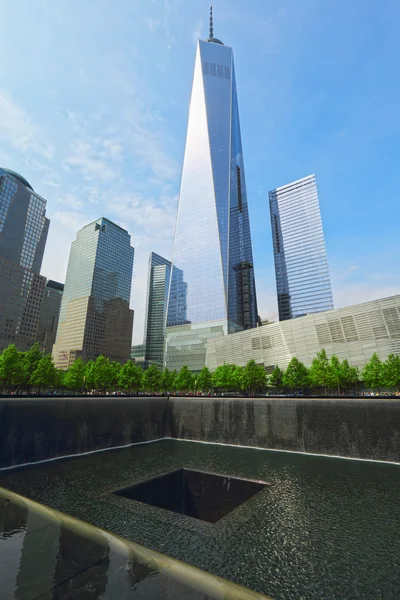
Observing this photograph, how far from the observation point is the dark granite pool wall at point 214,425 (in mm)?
22203

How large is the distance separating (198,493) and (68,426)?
1275 centimetres

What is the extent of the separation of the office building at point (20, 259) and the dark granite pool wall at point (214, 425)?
130212 mm

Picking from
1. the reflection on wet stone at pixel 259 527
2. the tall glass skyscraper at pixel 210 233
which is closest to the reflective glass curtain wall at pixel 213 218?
the tall glass skyscraper at pixel 210 233

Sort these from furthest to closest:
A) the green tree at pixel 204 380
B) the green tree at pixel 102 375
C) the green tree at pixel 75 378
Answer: the green tree at pixel 204 380 → the green tree at pixel 102 375 → the green tree at pixel 75 378

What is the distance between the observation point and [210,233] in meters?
122

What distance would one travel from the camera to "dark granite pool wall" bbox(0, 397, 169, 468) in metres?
21.3

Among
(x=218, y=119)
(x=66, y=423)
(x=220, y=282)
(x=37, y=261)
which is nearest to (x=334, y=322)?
(x=220, y=282)

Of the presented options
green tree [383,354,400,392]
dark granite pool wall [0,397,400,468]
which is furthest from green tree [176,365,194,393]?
dark granite pool wall [0,397,400,468]

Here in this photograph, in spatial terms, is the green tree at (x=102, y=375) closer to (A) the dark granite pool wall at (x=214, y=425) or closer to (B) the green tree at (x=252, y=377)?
(B) the green tree at (x=252, y=377)

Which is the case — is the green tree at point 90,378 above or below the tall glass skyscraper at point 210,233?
below

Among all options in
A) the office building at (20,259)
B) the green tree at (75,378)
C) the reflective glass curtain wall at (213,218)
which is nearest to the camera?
the green tree at (75,378)

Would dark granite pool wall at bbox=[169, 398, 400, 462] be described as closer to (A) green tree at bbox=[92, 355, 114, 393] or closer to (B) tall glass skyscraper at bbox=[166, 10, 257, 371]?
(A) green tree at bbox=[92, 355, 114, 393]

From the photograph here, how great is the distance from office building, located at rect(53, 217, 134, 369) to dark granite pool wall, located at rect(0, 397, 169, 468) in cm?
14807

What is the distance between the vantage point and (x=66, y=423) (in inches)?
979
